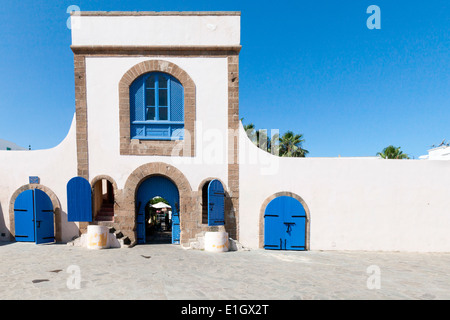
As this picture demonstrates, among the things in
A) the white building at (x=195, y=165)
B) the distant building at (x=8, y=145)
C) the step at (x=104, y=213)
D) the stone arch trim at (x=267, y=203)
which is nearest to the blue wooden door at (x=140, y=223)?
the white building at (x=195, y=165)

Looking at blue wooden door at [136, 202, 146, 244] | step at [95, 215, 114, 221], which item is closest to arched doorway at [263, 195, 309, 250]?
blue wooden door at [136, 202, 146, 244]

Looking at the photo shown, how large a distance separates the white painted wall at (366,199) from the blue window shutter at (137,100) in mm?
4398

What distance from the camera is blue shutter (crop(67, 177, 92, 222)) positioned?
708 cm

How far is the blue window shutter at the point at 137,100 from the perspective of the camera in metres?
7.68

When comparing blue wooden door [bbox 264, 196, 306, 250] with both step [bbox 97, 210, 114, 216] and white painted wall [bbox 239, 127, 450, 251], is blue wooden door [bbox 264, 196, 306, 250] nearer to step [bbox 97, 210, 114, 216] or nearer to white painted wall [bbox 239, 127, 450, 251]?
white painted wall [bbox 239, 127, 450, 251]

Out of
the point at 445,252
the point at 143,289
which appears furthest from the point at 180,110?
the point at 445,252

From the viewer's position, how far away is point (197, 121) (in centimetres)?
769

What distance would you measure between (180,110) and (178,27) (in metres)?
3.29

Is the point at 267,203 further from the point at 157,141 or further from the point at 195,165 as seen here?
the point at 157,141

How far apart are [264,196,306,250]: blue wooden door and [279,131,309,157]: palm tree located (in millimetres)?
9366

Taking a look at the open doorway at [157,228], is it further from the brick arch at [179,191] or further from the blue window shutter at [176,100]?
the blue window shutter at [176,100]
